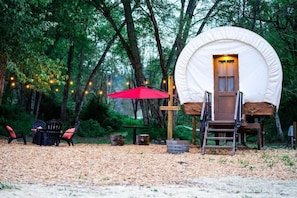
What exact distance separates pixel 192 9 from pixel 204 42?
5530 mm

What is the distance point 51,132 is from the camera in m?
12.1

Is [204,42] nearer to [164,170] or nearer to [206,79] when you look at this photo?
[206,79]

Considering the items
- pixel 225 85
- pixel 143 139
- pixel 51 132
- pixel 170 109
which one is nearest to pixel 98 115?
pixel 143 139

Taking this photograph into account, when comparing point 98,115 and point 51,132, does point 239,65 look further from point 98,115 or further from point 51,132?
point 98,115

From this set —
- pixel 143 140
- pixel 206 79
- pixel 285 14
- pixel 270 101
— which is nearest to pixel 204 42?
pixel 206 79

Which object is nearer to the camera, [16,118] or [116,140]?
[116,140]

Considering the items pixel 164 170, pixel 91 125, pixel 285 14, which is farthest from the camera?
pixel 91 125

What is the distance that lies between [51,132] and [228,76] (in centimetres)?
576

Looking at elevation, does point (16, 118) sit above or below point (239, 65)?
below

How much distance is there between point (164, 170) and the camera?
7.17m

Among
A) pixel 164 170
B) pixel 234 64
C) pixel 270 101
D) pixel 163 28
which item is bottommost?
pixel 164 170

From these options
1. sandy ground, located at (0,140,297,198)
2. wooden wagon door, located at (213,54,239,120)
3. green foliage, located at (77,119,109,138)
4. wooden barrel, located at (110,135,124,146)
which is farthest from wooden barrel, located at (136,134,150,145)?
green foliage, located at (77,119,109,138)

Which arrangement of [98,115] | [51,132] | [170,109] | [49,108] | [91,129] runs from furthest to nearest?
[98,115] → [49,108] → [91,129] → [51,132] → [170,109]

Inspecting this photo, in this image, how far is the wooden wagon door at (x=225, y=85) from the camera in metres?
12.0
